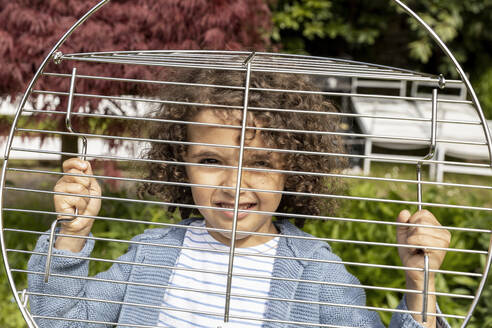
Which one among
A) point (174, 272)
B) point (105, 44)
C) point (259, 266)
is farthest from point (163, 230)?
point (105, 44)

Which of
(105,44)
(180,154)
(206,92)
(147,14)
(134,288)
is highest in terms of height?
(147,14)

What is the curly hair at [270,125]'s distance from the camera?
1342 millimetres

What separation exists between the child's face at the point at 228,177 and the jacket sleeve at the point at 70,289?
10.5 inches

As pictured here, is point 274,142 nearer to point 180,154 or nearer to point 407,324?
point 180,154

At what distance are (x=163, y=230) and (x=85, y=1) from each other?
151cm

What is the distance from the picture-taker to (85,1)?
8.33ft

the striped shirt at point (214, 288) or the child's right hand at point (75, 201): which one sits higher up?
the child's right hand at point (75, 201)

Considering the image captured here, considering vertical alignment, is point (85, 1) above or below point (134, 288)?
above

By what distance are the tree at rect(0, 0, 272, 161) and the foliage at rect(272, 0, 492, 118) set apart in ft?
10.4

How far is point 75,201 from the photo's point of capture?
1.11 m

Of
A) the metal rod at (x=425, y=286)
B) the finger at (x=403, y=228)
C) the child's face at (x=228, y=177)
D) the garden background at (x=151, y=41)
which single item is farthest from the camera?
the garden background at (x=151, y=41)

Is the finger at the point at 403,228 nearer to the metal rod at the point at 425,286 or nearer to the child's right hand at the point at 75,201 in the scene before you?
the metal rod at the point at 425,286

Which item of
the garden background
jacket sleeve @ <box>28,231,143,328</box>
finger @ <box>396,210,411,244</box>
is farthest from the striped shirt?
the garden background

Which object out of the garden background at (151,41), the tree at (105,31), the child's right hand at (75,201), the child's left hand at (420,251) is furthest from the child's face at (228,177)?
the tree at (105,31)
